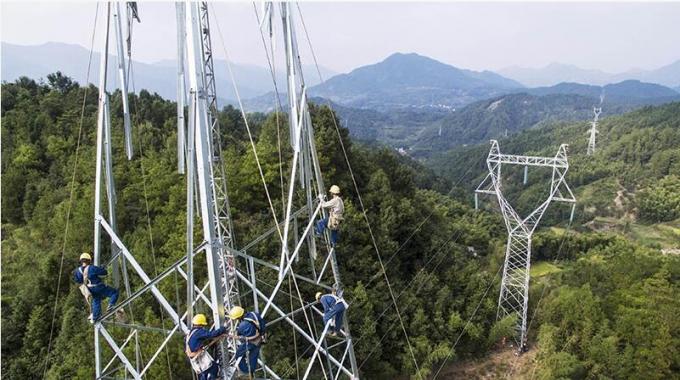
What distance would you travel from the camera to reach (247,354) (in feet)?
27.2

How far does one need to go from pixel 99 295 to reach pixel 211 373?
13.7 ft

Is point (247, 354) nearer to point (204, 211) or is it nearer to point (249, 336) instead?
point (249, 336)

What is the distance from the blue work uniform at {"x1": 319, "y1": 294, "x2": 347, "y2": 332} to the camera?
415 inches

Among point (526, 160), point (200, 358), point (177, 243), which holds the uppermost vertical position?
point (200, 358)

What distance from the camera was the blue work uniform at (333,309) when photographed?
10.5 meters

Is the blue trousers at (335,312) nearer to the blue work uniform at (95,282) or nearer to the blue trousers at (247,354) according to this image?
the blue trousers at (247,354)

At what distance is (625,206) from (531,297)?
342 ft

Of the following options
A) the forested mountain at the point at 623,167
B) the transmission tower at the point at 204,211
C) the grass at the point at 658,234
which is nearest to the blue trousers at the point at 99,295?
the transmission tower at the point at 204,211

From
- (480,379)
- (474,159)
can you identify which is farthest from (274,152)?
(474,159)

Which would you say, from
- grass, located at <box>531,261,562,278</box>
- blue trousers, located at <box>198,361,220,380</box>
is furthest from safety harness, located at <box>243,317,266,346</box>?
grass, located at <box>531,261,562,278</box>

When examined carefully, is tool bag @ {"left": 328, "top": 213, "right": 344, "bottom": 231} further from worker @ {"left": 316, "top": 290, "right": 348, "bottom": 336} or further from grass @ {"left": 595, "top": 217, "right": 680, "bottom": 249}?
grass @ {"left": 595, "top": 217, "right": 680, "bottom": 249}

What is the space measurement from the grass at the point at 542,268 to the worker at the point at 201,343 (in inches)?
2590

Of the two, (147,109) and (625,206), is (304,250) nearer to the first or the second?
(147,109)

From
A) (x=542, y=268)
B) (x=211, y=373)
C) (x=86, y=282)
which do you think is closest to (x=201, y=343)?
(x=211, y=373)
